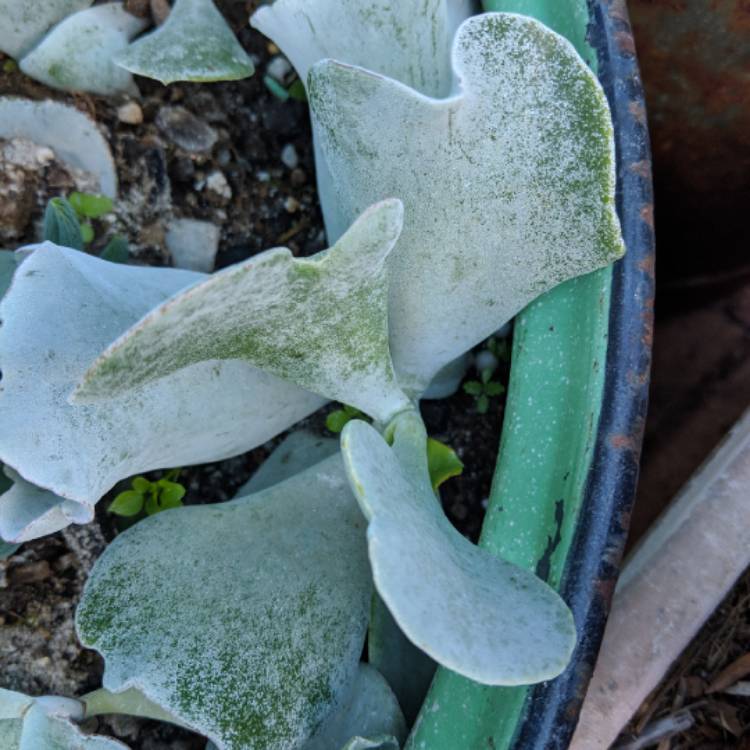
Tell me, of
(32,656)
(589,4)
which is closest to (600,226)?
(589,4)

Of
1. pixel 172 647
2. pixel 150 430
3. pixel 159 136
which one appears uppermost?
pixel 159 136

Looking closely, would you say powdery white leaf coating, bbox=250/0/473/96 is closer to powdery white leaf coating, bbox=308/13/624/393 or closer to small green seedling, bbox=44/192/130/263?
powdery white leaf coating, bbox=308/13/624/393

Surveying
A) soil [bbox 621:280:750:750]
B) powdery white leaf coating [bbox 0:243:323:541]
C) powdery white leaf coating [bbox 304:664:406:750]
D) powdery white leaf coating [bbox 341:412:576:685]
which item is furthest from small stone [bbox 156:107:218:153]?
soil [bbox 621:280:750:750]

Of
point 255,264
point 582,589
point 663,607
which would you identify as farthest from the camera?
point 663,607

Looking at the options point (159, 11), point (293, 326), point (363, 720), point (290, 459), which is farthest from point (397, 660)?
point (159, 11)

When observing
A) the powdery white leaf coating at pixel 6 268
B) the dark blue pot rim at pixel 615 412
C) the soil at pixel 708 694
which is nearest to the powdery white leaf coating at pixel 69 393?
the powdery white leaf coating at pixel 6 268

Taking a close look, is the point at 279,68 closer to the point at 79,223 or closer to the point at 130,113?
the point at 130,113

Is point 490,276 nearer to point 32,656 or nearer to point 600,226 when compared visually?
point 600,226
